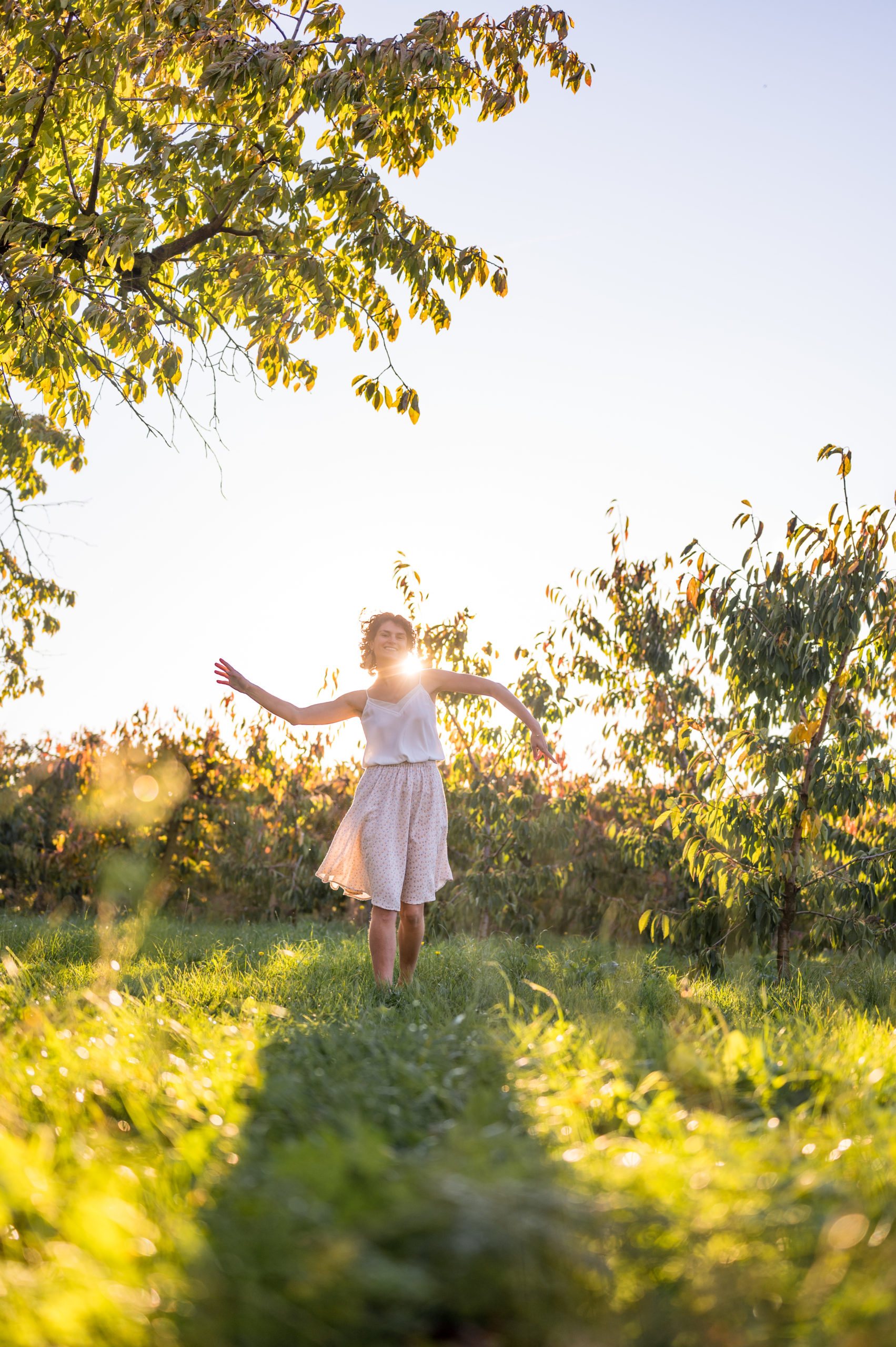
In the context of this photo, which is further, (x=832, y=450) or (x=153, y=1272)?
(x=832, y=450)

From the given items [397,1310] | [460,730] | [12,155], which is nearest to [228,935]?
[460,730]

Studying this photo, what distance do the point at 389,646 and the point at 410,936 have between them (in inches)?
59.2

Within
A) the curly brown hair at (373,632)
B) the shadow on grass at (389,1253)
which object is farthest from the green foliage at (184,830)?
the shadow on grass at (389,1253)

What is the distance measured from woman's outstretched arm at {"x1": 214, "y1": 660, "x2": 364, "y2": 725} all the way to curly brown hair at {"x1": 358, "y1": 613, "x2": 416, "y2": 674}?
0.27 meters

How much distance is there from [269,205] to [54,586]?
7.73 meters

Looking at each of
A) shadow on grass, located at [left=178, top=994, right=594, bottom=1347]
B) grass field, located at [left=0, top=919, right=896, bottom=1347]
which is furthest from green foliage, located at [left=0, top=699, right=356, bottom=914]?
shadow on grass, located at [left=178, top=994, right=594, bottom=1347]

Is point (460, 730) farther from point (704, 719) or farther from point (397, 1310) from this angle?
point (397, 1310)

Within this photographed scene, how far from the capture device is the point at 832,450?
15.0ft

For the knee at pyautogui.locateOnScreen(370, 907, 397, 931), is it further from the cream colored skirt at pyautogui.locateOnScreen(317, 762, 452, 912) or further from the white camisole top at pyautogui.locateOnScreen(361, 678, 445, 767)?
the white camisole top at pyautogui.locateOnScreen(361, 678, 445, 767)

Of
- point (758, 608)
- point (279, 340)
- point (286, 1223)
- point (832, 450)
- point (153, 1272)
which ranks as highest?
point (279, 340)

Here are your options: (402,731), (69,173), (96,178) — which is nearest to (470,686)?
(402,731)

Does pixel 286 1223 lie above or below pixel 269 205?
below

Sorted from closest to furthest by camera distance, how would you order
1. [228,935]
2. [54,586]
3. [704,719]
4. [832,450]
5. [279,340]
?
[832,450]
[279,340]
[228,935]
[704,719]
[54,586]

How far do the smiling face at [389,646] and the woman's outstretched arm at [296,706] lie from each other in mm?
213
